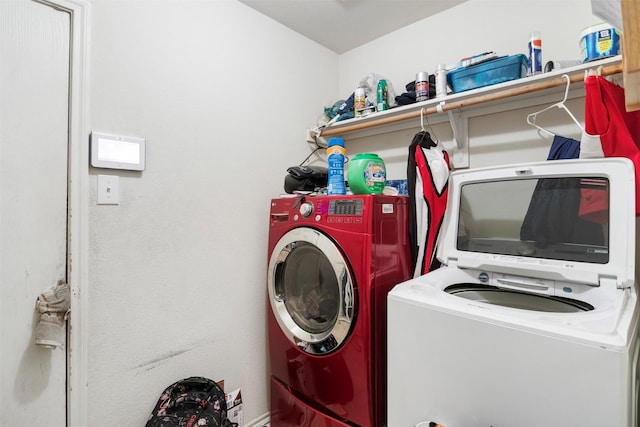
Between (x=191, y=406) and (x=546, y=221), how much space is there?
65.9 inches

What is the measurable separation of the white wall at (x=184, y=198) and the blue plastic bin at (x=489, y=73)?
1.00 meters

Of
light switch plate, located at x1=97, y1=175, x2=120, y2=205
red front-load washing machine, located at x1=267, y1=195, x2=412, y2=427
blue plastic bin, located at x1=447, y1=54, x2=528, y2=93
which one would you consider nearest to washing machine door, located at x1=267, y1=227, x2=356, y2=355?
red front-load washing machine, located at x1=267, y1=195, x2=412, y2=427

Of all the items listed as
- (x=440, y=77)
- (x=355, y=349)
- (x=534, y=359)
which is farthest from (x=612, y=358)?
(x=440, y=77)

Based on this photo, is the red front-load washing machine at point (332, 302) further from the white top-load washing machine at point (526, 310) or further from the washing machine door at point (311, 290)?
the white top-load washing machine at point (526, 310)

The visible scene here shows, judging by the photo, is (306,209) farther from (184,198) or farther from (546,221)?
(546,221)

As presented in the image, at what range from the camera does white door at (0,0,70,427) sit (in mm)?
1077

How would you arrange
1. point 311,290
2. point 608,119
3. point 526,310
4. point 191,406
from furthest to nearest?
point 311,290, point 191,406, point 608,119, point 526,310

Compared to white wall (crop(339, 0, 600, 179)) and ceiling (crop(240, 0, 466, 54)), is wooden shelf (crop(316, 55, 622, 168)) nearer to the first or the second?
white wall (crop(339, 0, 600, 179))

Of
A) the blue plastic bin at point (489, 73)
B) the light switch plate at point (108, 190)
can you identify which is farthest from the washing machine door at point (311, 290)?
the blue plastic bin at point (489, 73)

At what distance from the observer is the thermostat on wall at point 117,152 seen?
48.6 inches

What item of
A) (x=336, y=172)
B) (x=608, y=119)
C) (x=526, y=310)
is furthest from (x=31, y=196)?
(x=608, y=119)

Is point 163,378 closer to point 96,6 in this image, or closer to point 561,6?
point 96,6

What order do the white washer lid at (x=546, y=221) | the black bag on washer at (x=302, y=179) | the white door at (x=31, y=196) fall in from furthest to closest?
the black bag on washer at (x=302, y=179), the white door at (x=31, y=196), the white washer lid at (x=546, y=221)

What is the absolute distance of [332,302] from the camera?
149 cm
